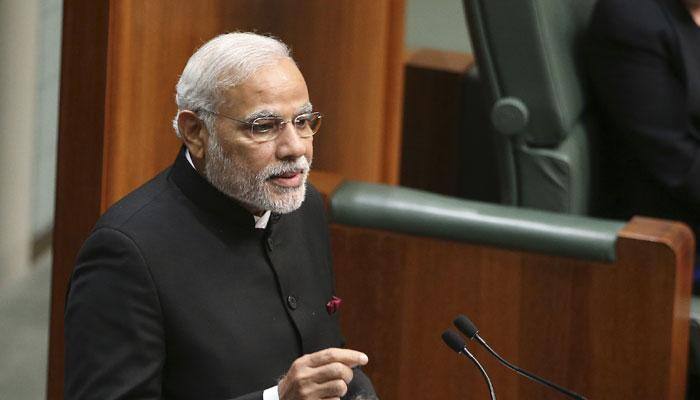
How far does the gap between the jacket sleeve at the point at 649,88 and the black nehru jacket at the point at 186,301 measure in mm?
1042

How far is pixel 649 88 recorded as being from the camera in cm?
275

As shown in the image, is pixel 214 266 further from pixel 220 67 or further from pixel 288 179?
pixel 220 67

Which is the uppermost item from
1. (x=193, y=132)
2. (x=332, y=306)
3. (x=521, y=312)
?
(x=193, y=132)

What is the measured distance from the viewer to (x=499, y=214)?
7.96 ft

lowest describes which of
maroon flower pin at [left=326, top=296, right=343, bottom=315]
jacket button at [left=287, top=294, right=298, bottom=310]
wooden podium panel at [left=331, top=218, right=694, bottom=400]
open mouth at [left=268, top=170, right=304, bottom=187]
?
wooden podium panel at [left=331, top=218, right=694, bottom=400]

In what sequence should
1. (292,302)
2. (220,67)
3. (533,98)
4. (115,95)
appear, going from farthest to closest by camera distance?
1. (533,98)
2. (115,95)
3. (292,302)
4. (220,67)

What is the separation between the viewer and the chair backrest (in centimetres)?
265

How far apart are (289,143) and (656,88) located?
120 centimetres

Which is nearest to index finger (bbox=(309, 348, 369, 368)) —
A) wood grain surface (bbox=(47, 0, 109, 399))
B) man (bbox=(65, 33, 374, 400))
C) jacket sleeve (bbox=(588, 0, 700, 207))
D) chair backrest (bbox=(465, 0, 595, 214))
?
man (bbox=(65, 33, 374, 400))

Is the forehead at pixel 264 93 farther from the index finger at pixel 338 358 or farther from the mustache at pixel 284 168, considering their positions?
the index finger at pixel 338 358

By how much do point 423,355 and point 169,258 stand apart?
2.65ft

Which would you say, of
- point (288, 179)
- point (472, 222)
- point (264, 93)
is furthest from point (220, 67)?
point (472, 222)

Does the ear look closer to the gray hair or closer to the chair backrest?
the gray hair

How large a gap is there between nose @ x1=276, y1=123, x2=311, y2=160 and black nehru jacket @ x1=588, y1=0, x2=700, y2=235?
1.15m
